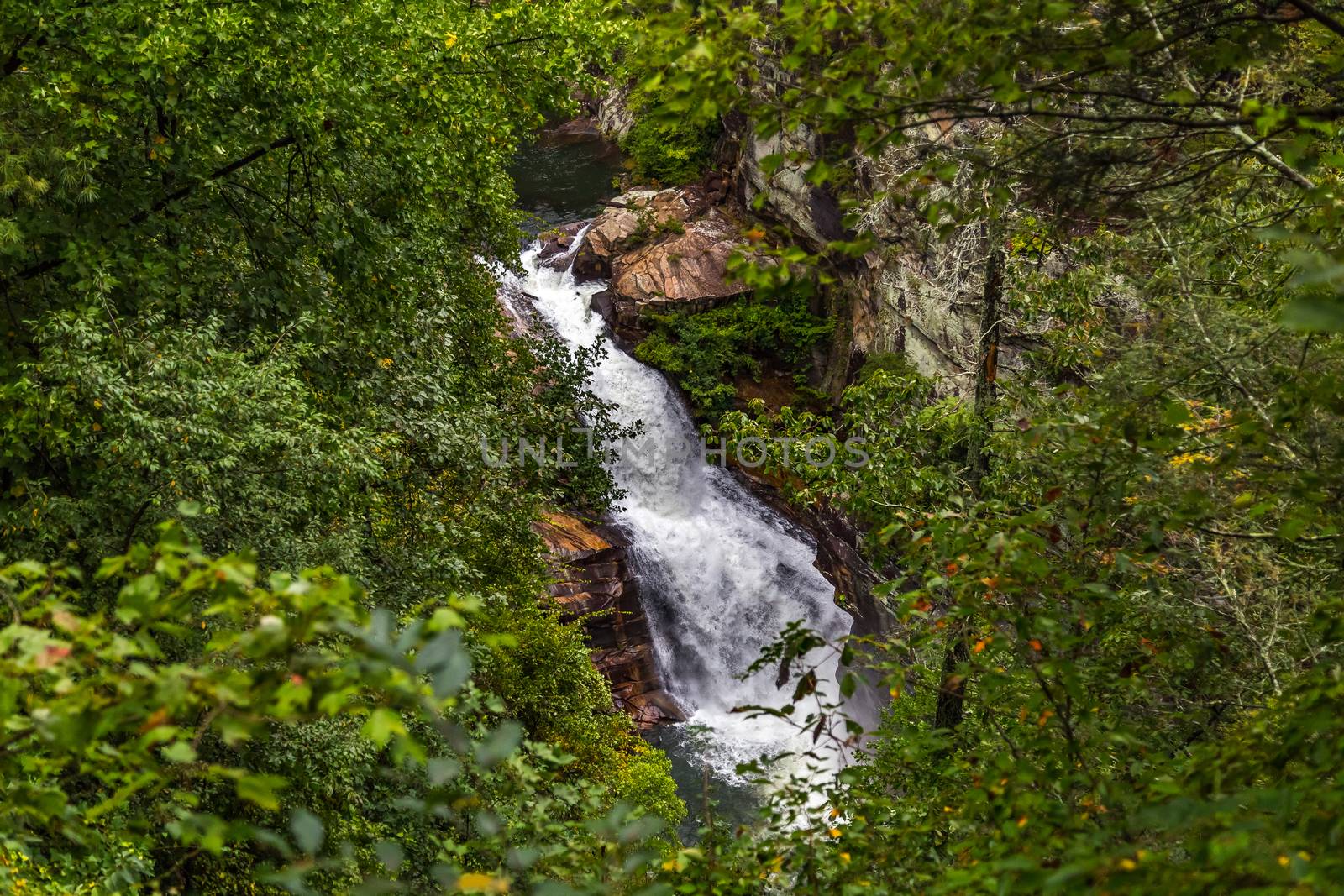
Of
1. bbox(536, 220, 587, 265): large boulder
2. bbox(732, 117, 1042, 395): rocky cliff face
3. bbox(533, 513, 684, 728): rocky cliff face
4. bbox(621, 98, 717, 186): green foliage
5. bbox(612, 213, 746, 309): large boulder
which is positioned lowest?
bbox(533, 513, 684, 728): rocky cliff face

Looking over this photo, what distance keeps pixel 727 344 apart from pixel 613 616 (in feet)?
23.0

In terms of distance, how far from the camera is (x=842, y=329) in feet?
65.8

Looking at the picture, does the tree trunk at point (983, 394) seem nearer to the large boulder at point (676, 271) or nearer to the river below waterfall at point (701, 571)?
Answer: the river below waterfall at point (701, 571)

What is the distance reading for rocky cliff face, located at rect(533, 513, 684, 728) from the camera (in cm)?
1593

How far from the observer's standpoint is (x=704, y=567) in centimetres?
1816

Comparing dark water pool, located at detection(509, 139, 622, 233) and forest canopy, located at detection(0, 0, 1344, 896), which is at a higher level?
dark water pool, located at detection(509, 139, 622, 233)

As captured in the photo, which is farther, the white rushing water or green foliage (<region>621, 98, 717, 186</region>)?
green foliage (<region>621, 98, 717, 186</region>)

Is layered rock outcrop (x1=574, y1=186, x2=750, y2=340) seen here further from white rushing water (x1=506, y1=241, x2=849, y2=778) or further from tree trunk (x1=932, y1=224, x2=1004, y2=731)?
tree trunk (x1=932, y1=224, x2=1004, y2=731)

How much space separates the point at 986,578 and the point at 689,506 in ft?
51.3

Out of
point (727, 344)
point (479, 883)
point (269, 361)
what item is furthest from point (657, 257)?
point (479, 883)

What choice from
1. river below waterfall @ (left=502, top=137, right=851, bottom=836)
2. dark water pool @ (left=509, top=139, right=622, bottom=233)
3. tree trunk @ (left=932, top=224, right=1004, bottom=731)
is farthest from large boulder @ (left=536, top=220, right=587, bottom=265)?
tree trunk @ (left=932, top=224, right=1004, bottom=731)

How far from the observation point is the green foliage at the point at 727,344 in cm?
1997

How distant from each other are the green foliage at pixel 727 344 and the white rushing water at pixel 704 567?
60 cm

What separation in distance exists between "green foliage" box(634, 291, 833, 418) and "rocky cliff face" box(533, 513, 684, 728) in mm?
4616
